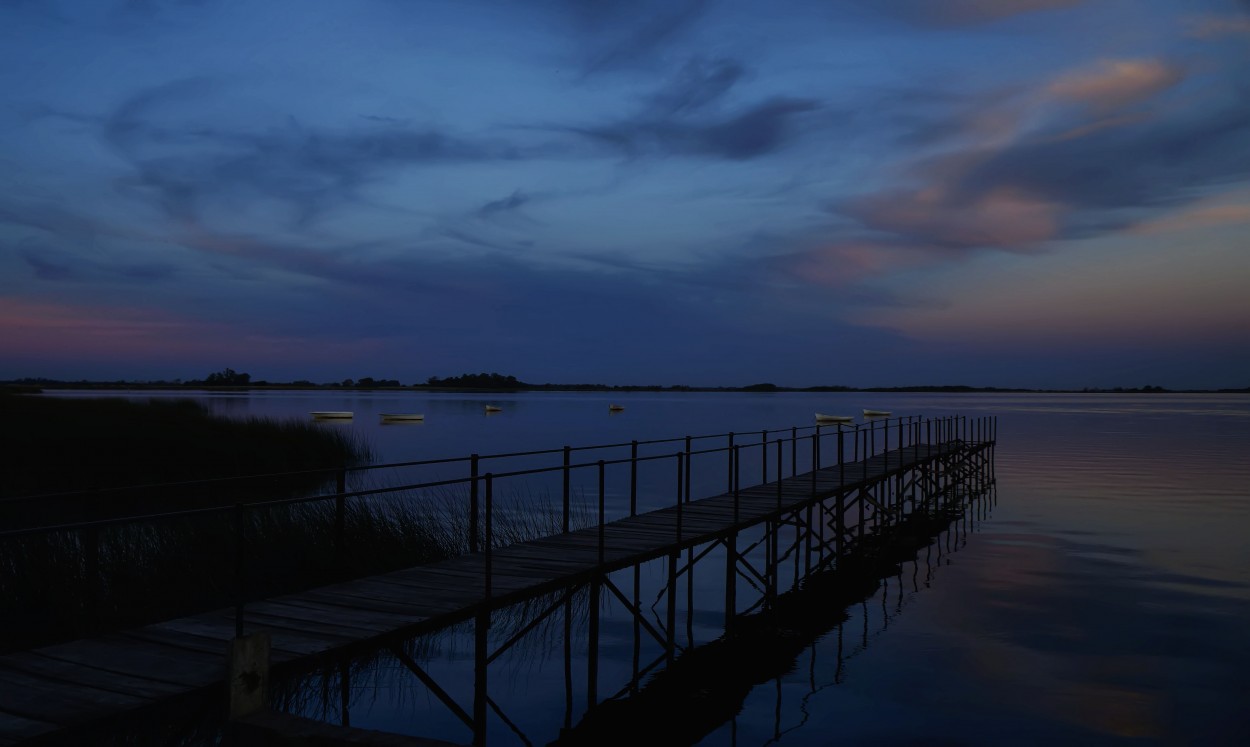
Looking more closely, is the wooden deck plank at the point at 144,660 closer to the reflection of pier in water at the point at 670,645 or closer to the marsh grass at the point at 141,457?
the reflection of pier in water at the point at 670,645

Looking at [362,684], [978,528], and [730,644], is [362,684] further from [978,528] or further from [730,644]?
[978,528]

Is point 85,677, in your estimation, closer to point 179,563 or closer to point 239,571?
point 239,571

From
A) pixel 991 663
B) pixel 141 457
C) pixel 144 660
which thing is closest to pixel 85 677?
pixel 144 660

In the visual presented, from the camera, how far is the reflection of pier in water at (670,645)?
10227 mm

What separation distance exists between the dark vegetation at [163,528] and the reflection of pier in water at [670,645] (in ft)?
6.30

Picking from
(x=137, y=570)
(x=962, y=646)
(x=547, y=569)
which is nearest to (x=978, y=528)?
(x=962, y=646)

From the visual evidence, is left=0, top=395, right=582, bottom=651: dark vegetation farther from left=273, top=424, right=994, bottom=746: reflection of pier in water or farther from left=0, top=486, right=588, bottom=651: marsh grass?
left=273, top=424, right=994, bottom=746: reflection of pier in water

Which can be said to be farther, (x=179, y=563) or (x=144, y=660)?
(x=179, y=563)

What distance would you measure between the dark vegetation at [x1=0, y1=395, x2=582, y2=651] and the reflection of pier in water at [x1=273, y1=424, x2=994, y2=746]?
1.92 meters

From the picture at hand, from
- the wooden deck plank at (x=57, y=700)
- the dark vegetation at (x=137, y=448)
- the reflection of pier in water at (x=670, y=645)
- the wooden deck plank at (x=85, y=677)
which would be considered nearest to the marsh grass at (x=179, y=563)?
the wooden deck plank at (x=85, y=677)

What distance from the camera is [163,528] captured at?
13.6 m

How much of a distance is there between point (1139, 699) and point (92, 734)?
1134cm

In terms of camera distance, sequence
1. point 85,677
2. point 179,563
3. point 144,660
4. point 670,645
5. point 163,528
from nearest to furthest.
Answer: point 85,677 < point 144,660 < point 179,563 < point 670,645 < point 163,528

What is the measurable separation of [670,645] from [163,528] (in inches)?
299
